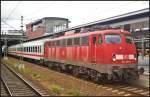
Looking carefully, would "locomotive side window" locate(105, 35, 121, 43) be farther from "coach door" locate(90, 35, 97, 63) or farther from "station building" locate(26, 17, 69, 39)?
"station building" locate(26, 17, 69, 39)

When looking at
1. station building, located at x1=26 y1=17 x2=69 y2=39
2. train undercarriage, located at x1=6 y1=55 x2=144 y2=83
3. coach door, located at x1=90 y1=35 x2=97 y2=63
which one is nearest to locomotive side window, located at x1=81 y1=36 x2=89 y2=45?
coach door, located at x1=90 y1=35 x2=97 y2=63

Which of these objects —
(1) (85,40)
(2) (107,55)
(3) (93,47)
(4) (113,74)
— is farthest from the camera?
(1) (85,40)

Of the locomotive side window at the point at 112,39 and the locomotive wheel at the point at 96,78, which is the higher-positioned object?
the locomotive side window at the point at 112,39

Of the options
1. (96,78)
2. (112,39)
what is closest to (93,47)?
(112,39)

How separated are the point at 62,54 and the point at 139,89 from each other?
Answer: 404 inches

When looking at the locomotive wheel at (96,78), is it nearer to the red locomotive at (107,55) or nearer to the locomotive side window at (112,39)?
the red locomotive at (107,55)

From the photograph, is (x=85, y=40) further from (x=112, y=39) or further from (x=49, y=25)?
(x=49, y=25)

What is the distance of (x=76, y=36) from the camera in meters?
21.3

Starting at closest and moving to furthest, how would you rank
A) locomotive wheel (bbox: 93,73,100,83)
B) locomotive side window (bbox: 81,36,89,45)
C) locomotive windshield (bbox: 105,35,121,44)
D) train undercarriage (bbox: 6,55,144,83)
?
train undercarriage (bbox: 6,55,144,83)
locomotive windshield (bbox: 105,35,121,44)
locomotive wheel (bbox: 93,73,100,83)
locomotive side window (bbox: 81,36,89,45)

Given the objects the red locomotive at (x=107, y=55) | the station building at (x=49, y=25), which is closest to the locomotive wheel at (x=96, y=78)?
the red locomotive at (x=107, y=55)

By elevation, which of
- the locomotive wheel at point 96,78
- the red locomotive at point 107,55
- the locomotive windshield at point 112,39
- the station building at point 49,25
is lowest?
the locomotive wheel at point 96,78

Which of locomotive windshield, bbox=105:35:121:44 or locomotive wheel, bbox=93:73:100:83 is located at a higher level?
locomotive windshield, bbox=105:35:121:44

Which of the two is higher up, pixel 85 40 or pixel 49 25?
pixel 49 25

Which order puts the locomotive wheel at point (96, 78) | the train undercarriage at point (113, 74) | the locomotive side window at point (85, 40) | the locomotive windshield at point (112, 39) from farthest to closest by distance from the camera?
the locomotive side window at point (85, 40) → the locomotive wheel at point (96, 78) → the locomotive windshield at point (112, 39) → the train undercarriage at point (113, 74)
